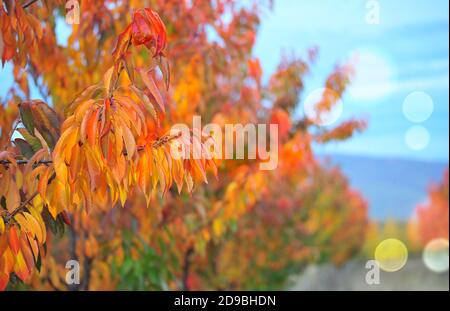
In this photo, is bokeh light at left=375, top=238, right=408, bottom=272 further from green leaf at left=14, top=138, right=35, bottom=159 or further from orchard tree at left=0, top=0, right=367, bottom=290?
green leaf at left=14, top=138, right=35, bottom=159

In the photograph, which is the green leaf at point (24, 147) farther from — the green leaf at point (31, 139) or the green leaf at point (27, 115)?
the green leaf at point (27, 115)

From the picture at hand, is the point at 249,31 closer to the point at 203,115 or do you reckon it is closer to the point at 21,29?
the point at 203,115

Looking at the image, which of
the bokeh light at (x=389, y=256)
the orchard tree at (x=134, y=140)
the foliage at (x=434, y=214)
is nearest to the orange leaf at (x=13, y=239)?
the orchard tree at (x=134, y=140)

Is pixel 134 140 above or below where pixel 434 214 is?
below

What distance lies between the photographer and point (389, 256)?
5650cm

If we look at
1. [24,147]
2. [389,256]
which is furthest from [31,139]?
[389,256]

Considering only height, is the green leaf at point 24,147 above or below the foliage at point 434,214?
below

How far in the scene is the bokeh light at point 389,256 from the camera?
41219 mm

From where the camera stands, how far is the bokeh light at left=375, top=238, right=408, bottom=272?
41219mm

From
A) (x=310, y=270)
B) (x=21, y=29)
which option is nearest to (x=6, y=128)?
(x=21, y=29)

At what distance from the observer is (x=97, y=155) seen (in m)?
2.67

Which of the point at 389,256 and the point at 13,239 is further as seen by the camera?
the point at 389,256

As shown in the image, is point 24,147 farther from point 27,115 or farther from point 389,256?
point 389,256
